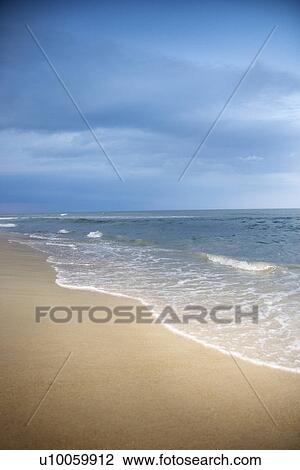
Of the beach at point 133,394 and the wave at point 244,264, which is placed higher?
the wave at point 244,264

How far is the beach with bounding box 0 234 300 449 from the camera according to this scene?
2.05 meters

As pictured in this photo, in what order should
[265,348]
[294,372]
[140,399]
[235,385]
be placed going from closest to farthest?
1. [140,399]
2. [235,385]
3. [294,372]
4. [265,348]

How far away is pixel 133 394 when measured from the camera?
2527mm

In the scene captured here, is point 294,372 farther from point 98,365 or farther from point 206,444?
point 98,365

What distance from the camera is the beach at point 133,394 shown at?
2.05 meters

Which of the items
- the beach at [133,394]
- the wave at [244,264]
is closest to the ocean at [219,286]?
the wave at [244,264]

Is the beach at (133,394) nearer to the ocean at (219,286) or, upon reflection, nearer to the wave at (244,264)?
the ocean at (219,286)

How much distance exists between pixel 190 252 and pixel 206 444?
1033 cm

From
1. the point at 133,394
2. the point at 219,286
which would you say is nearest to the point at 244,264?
the point at 219,286

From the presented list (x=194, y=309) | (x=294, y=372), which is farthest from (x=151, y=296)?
(x=294, y=372)

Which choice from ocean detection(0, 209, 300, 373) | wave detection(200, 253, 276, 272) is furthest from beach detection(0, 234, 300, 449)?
wave detection(200, 253, 276, 272)

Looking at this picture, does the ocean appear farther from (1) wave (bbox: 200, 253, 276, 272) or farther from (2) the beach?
(2) the beach

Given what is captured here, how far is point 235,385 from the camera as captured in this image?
268 cm

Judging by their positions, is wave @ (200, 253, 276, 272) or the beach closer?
the beach
